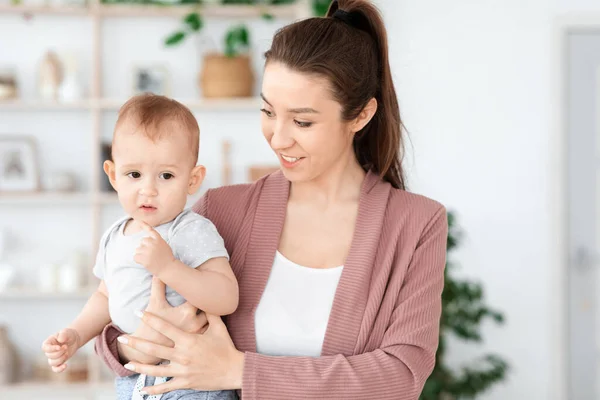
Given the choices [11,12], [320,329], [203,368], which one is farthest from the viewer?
[11,12]

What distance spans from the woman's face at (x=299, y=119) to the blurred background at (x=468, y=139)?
10.1 ft

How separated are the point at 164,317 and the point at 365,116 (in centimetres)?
59

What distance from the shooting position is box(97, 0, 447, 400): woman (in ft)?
5.15

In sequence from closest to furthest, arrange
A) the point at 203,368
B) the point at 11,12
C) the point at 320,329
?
the point at 203,368 < the point at 320,329 < the point at 11,12

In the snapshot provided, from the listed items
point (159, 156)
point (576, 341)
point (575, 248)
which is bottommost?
point (576, 341)

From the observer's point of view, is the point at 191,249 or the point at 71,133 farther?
the point at 71,133

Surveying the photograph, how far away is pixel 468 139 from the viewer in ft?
15.6

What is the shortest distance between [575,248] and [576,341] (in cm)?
53

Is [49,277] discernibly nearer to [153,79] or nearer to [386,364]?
[153,79]

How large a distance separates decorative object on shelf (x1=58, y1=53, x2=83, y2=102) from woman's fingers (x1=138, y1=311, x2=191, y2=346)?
3.31 metres

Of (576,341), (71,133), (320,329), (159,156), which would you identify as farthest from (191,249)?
(576,341)

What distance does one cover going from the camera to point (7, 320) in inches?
187

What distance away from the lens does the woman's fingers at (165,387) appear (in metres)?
1.55

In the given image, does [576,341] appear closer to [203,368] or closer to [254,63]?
[254,63]
